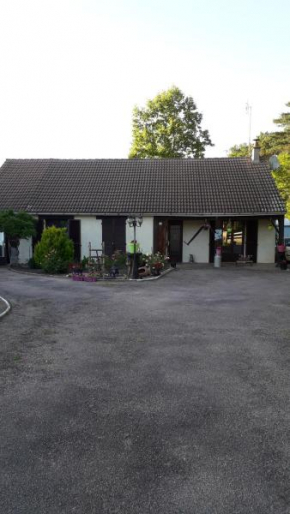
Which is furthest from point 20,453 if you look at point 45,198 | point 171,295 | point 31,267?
point 45,198

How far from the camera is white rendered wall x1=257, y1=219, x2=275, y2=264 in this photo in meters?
20.2

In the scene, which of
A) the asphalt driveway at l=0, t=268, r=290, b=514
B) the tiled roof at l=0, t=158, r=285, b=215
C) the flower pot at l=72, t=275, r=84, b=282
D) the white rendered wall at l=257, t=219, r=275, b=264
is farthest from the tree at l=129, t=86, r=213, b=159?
the asphalt driveway at l=0, t=268, r=290, b=514

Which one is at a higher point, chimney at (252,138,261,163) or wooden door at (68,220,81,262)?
chimney at (252,138,261,163)

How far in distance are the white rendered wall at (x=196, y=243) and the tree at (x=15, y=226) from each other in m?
7.98

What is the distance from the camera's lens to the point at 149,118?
3600cm

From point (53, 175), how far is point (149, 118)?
1660 centimetres

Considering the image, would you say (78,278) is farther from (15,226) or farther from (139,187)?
(139,187)

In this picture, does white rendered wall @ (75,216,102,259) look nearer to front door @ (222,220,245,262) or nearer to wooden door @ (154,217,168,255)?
wooden door @ (154,217,168,255)

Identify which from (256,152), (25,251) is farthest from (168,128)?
(25,251)

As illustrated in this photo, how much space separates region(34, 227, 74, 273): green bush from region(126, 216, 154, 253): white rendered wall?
147 inches

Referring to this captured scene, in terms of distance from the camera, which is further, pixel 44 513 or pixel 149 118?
pixel 149 118

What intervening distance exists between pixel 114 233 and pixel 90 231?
128cm

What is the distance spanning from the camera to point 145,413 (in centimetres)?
427

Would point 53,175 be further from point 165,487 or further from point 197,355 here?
point 165,487
